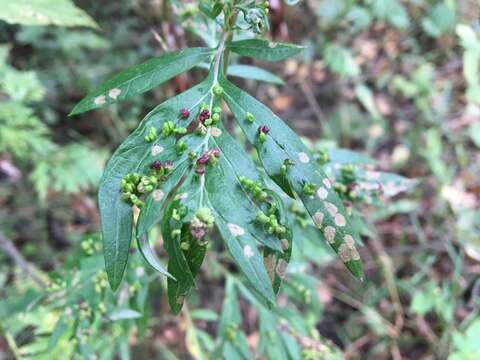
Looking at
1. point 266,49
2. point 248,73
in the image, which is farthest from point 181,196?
point 248,73

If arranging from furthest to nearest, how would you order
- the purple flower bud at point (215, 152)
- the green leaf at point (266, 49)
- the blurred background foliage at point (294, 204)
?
the blurred background foliage at point (294, 204) < the green leaf at point (266, 49) < the purple flower bud at point (215, 152)

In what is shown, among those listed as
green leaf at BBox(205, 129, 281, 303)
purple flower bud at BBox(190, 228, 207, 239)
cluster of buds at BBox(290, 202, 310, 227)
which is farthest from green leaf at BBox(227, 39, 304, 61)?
cluster of buds at BBox(290, 202, 310, 227)

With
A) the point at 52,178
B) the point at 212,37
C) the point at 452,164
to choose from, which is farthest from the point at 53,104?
the point at 452,164

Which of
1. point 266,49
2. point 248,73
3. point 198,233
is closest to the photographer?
point 198,233

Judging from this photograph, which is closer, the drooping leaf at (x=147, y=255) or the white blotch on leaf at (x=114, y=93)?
the drooping leaf at (x=147, y=255)

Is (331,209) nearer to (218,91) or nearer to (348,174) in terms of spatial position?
(218,91)

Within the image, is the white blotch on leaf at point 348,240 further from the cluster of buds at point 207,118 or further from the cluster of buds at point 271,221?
the cluster of buds at point 207,118

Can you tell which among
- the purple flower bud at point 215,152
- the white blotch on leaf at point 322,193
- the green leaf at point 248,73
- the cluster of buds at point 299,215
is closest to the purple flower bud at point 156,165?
the purple flower bud at point 215,152
